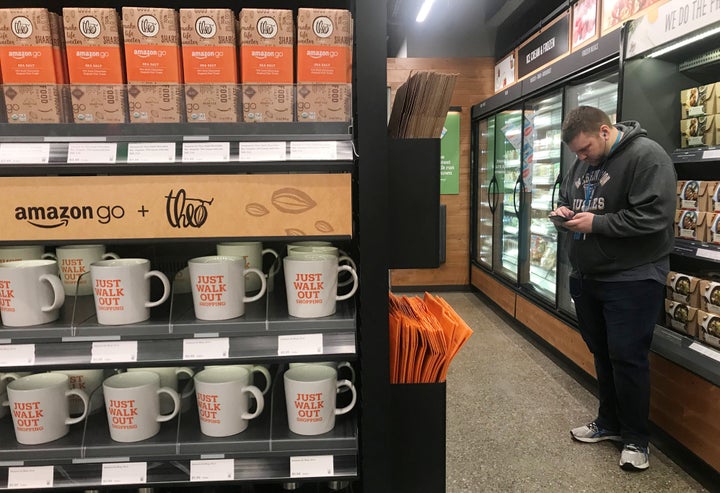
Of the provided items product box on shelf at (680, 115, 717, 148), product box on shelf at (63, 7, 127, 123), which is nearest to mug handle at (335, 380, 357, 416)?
product box on shelf at (63, 7, 127, 123)

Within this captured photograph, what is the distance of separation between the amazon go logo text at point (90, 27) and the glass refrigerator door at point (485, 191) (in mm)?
5168

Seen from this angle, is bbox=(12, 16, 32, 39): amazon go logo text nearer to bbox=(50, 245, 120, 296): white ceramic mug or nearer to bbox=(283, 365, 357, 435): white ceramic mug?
bbox=(50, 245, 120, 296): white ceramic mug

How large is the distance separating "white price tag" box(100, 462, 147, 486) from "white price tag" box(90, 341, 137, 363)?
0.97 feet

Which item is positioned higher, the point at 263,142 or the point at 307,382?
the point at 263,142

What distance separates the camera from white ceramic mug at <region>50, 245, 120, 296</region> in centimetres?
148

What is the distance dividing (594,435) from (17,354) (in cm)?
275

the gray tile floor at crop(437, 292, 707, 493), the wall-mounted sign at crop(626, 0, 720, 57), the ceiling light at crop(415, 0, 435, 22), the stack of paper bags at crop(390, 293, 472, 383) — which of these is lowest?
the gray tile floor at crop(437, 292, 707, 493)

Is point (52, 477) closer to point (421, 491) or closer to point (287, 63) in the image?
point (421, 491)

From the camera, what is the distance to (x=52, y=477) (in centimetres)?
134

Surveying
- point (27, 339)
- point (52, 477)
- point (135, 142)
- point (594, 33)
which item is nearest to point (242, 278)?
point (135, 142)

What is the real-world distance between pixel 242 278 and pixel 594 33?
12.7ft

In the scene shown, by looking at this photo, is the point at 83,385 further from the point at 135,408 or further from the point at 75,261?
the point at 75,261

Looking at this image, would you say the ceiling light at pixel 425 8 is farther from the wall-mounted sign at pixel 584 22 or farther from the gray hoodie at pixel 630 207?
the gray hoodie at pixel 630 207

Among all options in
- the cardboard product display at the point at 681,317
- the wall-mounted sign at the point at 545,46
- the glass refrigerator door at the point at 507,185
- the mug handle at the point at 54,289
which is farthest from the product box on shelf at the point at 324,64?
the glass refrigerator door at the point at 507,185
